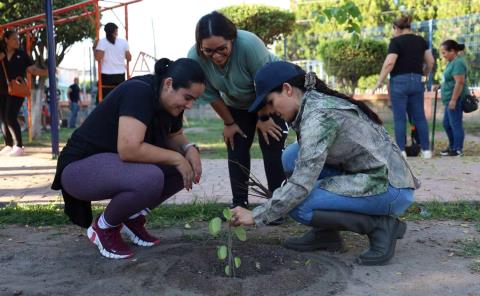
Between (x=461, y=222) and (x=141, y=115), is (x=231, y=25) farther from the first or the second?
(x=461, y=222)

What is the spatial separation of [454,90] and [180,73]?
5814 millimetres

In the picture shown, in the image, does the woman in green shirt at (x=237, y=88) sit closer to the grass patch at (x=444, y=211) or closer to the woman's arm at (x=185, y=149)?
the woman's arm at (x=185, y=149)

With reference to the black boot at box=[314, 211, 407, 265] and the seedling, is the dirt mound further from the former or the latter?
the black boot at box=[314, 211, 407, 265]

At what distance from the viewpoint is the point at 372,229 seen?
3.06m

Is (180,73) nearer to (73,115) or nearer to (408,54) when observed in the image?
(408,54)

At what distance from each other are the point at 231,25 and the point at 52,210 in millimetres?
2058

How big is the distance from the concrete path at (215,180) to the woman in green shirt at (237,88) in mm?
705

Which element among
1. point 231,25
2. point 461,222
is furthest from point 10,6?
point 461,222

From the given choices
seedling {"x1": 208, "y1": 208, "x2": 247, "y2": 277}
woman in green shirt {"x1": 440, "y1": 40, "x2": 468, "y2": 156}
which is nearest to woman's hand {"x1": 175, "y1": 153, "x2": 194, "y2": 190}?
seedling {"x1": 208, "y1": 208, "x2": 247, "y2": 277}

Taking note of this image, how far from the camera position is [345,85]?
53.9 ft

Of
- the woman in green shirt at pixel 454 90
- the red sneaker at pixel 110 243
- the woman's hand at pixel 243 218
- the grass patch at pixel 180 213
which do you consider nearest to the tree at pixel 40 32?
the grass patch at pixel 180 213

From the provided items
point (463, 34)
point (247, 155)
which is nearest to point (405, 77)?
point (247, 155)

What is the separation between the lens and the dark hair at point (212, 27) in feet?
11.1

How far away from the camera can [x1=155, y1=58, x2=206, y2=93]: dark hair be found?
2.92 metres
